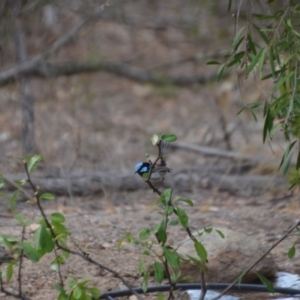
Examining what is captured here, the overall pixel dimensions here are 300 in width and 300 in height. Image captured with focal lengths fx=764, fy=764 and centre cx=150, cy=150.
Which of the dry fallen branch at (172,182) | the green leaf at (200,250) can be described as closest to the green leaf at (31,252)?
the green leaf at (200,250)

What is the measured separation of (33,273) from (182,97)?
5.43m

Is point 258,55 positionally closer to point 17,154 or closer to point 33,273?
point 33,273

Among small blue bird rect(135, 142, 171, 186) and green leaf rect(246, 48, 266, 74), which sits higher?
green leaf rect(246, 48, 266, 74)

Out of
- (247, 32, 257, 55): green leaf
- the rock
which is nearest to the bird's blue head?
(247, 32, 257, 55): green leaf

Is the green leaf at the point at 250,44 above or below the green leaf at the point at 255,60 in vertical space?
above

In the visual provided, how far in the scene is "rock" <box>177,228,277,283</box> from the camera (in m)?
3.57

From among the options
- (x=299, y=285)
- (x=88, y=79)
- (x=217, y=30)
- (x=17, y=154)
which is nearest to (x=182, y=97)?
(x=217, y=30)

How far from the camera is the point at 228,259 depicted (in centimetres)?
361

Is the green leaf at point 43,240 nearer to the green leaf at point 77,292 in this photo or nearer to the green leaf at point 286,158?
the green leaf at point 77,292

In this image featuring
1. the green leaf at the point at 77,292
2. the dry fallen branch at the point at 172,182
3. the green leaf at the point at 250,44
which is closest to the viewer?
the green leaf at the point at 77,292

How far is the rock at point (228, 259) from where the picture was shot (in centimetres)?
357

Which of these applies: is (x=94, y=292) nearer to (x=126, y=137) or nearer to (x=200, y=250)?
(x=200, y=250)

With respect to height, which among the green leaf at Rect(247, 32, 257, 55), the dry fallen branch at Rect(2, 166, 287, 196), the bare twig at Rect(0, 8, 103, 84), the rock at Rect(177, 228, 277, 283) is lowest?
the rock at Rect(177, 228, 277, 283)

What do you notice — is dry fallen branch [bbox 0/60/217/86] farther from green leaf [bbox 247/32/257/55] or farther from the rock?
green leaf [bbox 247/32/257/55]
